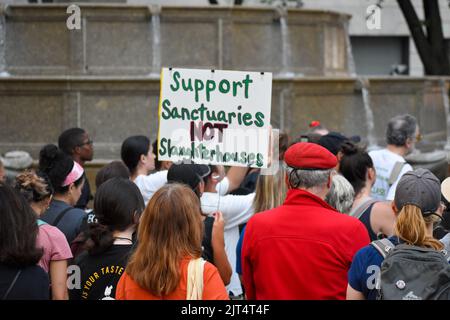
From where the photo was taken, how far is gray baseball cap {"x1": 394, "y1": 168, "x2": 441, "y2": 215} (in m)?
4.19

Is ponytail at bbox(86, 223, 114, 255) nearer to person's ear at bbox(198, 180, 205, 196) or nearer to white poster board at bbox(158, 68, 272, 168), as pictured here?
person's ear at bbox(198, 180, 205, 196)

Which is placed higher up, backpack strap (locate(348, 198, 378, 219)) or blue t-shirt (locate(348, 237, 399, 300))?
backpack strap (locate(348, 198, 378, 219))

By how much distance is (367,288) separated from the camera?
418cm

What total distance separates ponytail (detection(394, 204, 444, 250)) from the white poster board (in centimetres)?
204

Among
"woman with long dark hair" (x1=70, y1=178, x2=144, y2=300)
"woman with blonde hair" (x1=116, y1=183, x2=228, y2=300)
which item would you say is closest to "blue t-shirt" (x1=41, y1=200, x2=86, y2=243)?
"woman with long dark hair" (x1=70, y1=178, x2=144, y2=300)

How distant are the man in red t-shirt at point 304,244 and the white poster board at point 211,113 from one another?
146 cm

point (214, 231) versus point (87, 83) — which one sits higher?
point (87, 83)

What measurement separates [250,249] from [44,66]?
8780 millimetres

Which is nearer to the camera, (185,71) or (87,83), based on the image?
(185,71)

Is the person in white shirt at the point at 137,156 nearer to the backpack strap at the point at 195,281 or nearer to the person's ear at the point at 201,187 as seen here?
the person's ear at the point at 201,187

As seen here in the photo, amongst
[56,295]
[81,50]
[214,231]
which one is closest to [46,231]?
[56,295]

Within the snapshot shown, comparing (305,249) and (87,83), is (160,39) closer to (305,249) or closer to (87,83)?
(87,83)

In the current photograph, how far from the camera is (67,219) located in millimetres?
5648
